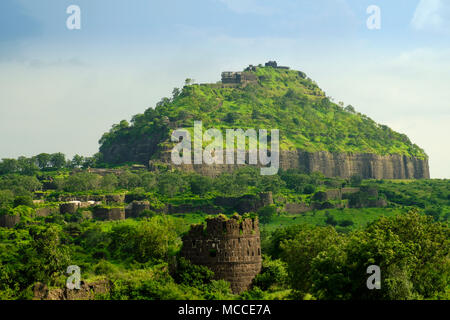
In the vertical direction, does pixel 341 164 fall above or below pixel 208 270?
above

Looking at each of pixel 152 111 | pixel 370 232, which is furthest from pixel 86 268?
pixel 152 111

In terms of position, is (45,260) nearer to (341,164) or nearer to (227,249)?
(227,249)

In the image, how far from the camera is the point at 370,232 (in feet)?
208

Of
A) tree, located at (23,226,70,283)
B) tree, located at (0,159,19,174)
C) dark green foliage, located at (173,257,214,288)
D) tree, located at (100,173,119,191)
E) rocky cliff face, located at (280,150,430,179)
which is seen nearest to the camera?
dark green foliage, located at (173,257,214,288)

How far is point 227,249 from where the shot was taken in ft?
198

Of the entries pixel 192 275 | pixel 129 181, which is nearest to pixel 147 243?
pixel 192 275

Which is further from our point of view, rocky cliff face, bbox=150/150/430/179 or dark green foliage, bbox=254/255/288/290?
rocky cliff face, bbox=150/150/430/179

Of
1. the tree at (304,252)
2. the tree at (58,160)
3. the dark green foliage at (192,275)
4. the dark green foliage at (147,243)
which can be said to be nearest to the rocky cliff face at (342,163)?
the tree at (58,160)

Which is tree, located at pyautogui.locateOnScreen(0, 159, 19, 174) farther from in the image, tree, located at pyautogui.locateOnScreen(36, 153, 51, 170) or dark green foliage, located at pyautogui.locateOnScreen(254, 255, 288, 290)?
dark green foliage, located at pyautogui.locateOnScreen(254, 255, 288, 290)

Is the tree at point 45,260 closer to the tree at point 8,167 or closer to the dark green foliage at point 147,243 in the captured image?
the dark green foliage at point 147,243

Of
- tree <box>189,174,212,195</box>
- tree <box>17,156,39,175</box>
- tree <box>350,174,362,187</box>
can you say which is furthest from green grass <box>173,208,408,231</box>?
tree <box>17,156,39,175</box>

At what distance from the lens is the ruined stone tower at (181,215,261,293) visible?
6025 cm

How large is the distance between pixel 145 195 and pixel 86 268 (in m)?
60.4
